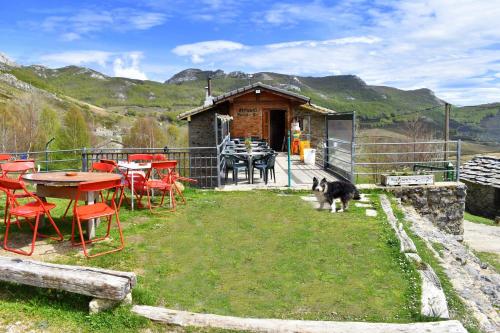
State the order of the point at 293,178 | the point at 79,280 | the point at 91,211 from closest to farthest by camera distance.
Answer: the point at 79,280
the point at 91,211
the point at 293,178

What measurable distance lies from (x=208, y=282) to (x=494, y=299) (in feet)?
12.4

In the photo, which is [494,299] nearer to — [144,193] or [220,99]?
[144,193]

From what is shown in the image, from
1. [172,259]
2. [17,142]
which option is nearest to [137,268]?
[172,259]

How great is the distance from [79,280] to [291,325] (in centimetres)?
204

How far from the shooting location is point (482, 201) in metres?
22.0

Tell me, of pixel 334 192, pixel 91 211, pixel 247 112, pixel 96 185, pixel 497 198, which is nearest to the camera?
pixel 96 185

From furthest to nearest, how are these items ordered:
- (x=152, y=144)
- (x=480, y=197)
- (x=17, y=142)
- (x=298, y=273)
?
(x=152, y=144), (x=17, y=142), (x=480, y=197), (x=298, y=273)

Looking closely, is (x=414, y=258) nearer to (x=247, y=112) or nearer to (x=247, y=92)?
(x=247, y=92)

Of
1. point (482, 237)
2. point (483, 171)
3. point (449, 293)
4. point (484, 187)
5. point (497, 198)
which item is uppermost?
point (449, 293)

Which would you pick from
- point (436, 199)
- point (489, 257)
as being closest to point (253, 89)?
point (436, 199)

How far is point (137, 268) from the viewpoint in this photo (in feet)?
→ 16.8

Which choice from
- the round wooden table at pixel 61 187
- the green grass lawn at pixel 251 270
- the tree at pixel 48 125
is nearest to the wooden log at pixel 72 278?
the green grass lawn at pixel 251 270

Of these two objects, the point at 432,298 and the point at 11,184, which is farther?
the point at 11,184

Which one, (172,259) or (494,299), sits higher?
(172,259)
